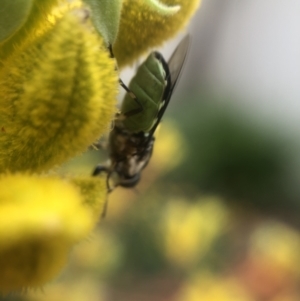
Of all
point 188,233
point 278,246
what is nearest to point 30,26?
point 188,233

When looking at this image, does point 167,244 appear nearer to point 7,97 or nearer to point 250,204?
point 250,204

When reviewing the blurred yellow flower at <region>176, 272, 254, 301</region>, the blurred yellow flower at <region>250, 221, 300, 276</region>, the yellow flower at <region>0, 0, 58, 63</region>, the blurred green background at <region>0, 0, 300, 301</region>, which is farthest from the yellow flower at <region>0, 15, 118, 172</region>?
the blurred yellow flower at <region>250, 221, 300, 276</region>

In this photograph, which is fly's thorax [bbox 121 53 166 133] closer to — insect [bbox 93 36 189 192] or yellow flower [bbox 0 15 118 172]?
insect [bbox 93 36 189 192]

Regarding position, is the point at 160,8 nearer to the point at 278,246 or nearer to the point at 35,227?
the point at 35,227

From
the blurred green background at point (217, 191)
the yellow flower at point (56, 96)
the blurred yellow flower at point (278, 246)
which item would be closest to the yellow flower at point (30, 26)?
the yellow flower at point (56, 96)

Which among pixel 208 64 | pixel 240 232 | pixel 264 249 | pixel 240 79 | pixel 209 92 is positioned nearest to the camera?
pixel 264 249

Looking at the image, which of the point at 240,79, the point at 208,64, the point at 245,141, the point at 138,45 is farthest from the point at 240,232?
the point at 138,45

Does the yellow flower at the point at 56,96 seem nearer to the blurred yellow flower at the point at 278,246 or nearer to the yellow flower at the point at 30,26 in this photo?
the yellow flower at the point at 30,26
